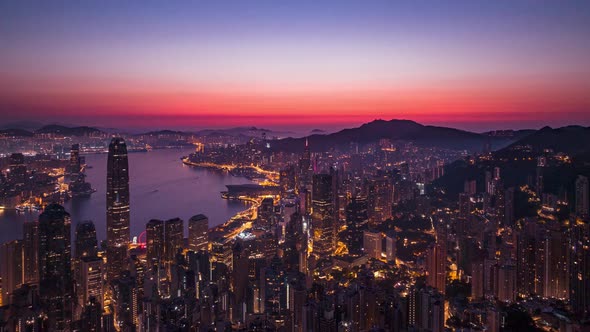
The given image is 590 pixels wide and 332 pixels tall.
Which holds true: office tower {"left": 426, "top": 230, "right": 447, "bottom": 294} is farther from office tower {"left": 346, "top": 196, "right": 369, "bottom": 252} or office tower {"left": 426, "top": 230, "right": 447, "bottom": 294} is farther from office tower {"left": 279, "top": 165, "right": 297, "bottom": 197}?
office tower {"left": 279, "top": 165, "right": 297, "bottom": 197}

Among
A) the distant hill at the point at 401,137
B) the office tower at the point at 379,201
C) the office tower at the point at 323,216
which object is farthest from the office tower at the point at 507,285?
the distant hill at the point at 401,137

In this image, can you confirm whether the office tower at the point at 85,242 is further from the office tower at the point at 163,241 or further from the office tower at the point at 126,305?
the office tower at the point at 126,305

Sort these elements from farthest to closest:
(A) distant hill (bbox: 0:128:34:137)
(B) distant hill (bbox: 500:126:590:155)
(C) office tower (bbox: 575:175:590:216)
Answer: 1. (B) distant hill (bbox: 500:126:590:155)
2. (C) office tower (bbox: 575:175:590:216)
3. (A) distant hill (bbox: 0:128:34:137)

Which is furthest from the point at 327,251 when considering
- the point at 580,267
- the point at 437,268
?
the point at 580,267

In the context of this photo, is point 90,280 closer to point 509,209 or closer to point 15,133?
point 15,133

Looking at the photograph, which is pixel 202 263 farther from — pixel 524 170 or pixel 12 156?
pixel 524 170

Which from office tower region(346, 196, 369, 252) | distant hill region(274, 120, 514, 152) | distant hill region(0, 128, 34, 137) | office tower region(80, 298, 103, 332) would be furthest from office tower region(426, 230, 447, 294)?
distant hill region(274, 120, 514, 152)
